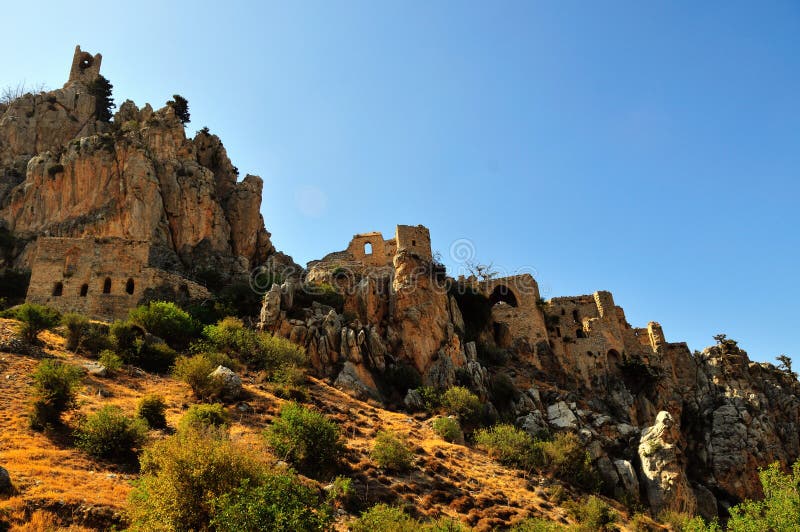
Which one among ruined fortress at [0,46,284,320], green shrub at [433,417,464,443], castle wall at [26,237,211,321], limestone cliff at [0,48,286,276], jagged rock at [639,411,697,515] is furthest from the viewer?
limestone cliff at [0,48,286,276]

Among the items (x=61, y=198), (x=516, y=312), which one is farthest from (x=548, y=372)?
(x=61, y=198)

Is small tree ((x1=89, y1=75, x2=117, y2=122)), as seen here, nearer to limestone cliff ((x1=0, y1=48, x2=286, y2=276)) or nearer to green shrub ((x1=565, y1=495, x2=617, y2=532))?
limestone cliff ((x1=0, y1=48, x2=286, y2=276))

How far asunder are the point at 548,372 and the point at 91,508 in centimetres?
3474

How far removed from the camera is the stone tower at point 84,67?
252 ft

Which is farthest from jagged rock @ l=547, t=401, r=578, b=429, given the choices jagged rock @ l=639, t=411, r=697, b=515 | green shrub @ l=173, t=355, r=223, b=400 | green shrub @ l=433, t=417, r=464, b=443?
green shrub @ l=173, t=355, r=223, b=400

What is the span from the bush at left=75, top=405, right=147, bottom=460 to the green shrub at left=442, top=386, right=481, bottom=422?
57.5ft

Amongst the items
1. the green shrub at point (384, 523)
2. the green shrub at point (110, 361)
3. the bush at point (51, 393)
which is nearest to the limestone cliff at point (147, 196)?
the green shrub at point (110, 361)

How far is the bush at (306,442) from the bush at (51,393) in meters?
7.70

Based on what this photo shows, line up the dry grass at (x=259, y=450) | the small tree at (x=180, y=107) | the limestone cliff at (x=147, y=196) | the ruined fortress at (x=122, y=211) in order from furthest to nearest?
the small tree at (x=180, y=107), the limestone cliff at (x=147, y=196), the ruined fortress at (x=122, y=211), the dry grass at (x=259, y=450)

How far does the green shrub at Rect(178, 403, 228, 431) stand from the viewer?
21.7 meters

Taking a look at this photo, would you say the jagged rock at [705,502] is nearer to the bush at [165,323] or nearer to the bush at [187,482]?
the bush at [187,482]

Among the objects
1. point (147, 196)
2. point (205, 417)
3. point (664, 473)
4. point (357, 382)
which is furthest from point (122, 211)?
point (664, 473)

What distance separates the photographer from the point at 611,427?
35469 millimetres

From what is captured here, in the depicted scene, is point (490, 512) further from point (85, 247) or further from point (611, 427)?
point (85, 247)
